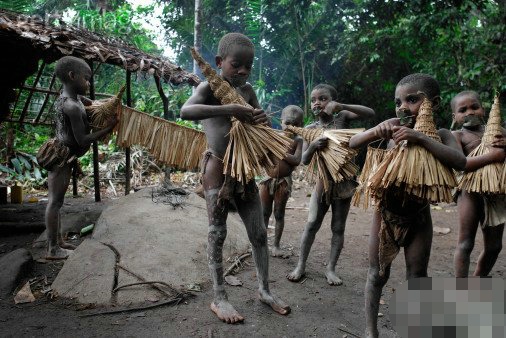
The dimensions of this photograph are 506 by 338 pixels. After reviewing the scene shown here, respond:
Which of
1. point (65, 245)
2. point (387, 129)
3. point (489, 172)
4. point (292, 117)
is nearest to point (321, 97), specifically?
point (292, 117)

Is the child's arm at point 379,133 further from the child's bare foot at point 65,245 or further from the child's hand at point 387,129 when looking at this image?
the child's bare foot at point 65,245

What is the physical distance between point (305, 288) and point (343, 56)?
994cm

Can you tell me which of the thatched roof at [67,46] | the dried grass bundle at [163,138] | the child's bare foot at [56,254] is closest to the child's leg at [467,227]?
the dried grass bundle at [163,138]

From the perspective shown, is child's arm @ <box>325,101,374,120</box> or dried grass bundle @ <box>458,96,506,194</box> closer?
dried grass bundle @ <box>458,96,506,194</box>

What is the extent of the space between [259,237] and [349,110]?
1.60 metres

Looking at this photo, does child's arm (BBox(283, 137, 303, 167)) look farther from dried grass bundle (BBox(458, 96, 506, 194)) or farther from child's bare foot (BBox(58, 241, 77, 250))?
child's bare foot (BBox(58, 241, 77, 250))

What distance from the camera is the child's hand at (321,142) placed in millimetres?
3006

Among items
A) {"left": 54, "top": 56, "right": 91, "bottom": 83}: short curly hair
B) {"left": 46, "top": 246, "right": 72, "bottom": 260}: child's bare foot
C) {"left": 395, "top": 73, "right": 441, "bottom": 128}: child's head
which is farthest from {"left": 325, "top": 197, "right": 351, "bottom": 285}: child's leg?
{"left": 54, "top": 56, "right": 91, "bottom": 83}: short curly hair

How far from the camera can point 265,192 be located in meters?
4.14

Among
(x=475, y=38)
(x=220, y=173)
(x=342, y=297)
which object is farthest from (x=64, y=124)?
(x=475, y=38)

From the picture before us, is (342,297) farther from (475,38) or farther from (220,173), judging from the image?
(475,38)

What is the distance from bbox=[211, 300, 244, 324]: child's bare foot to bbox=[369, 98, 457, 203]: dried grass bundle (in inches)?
52.7

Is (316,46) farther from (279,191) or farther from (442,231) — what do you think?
(279,191)

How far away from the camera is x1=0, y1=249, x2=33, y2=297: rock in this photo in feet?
9.84
